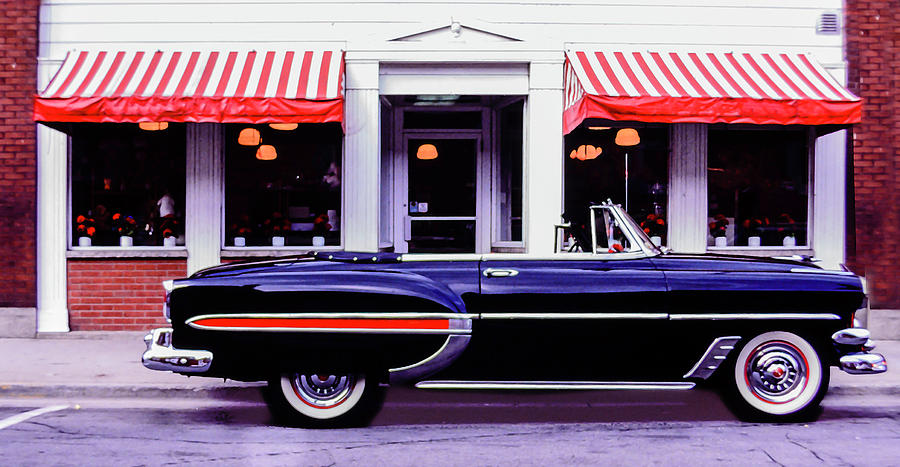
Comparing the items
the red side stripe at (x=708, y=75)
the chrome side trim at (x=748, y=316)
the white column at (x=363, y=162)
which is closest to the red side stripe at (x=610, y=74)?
the red side stripe at (x=708, y=75)

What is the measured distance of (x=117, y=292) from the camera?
33.8 ft

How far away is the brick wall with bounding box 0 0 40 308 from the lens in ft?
33.5

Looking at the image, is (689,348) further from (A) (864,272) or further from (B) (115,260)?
(B) (115,260)

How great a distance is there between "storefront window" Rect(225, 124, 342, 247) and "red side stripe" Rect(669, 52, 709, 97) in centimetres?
432

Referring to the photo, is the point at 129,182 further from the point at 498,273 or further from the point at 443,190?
the point at 498,273

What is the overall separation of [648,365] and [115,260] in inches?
281

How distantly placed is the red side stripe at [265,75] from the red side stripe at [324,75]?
0.62 metres

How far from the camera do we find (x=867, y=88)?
34.6 ft

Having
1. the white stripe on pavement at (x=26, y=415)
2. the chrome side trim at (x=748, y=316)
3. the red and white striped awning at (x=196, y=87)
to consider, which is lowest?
the white stripe on pavement at (x=26, y=415)

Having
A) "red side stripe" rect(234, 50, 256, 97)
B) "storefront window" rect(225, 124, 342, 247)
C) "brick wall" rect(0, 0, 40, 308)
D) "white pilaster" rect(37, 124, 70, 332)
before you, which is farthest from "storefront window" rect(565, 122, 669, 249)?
"brick wall" rect(0, 0, 40, 308)

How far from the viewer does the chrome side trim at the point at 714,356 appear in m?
6.00

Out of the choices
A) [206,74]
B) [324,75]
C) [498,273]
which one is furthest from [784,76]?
[206,74]

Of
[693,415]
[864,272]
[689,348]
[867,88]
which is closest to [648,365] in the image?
[689,348]

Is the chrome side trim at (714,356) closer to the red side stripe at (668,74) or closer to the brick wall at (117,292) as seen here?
the red side stripe at (668,74)
